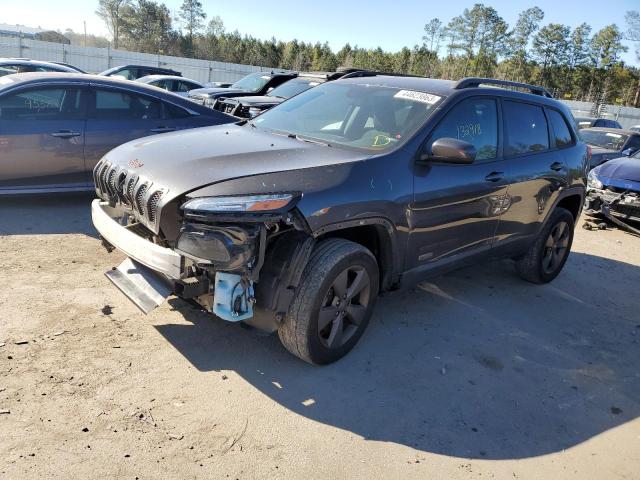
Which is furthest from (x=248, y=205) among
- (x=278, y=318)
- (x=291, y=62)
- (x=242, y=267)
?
(x=291, y=62)

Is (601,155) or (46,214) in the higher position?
(601,155)

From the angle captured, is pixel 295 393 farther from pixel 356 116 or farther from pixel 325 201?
pixel 356 116

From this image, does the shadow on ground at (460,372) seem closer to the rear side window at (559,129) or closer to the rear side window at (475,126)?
the rear side window at (475,126)

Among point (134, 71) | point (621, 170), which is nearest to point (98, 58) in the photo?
point (134, 71)

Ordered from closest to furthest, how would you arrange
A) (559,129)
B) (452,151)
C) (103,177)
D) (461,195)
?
(452,151) < (103,177) < (461,195) < (559,129)

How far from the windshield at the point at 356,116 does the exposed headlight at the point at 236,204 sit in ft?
3.66

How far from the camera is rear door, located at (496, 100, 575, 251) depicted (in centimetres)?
481

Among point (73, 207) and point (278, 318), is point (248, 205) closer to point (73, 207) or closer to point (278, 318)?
point (278, 318)

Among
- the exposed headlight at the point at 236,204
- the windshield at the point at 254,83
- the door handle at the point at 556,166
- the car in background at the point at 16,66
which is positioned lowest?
the exposed headlight at the point at 236,204

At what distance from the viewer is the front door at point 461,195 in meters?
3.89

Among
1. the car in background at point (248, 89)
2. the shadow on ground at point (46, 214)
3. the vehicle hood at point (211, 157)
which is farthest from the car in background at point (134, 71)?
the vehicle hood at point (211, 157)

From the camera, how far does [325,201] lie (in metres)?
3.21

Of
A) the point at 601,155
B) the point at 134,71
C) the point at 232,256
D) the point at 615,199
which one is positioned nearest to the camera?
the point at 232,256

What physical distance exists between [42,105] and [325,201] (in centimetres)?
457
